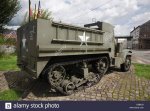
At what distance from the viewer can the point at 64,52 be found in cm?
773

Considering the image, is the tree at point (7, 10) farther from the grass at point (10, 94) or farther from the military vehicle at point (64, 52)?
the grass at point (10, 94)

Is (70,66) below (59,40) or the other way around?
below

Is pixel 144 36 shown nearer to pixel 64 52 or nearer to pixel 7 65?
pixel 7 65

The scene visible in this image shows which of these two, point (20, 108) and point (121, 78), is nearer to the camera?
point (20, 108)

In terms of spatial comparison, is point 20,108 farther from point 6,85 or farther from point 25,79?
point 25,79

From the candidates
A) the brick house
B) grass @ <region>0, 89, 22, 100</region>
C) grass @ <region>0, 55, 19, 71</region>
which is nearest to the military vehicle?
grass @ <region>0, 89, 22, 100</region>

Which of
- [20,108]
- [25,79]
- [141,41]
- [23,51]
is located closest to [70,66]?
[23,51]

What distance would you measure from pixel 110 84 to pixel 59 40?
343 cm

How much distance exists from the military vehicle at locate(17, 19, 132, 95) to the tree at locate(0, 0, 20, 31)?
41.5ft

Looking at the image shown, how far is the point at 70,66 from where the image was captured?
29.1ft

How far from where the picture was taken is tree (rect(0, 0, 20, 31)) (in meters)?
21.0

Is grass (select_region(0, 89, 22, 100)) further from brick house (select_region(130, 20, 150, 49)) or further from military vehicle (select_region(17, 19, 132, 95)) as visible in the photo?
brick house (select_region(130, 20, 150, 49))

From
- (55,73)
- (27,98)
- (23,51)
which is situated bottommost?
(27,98)

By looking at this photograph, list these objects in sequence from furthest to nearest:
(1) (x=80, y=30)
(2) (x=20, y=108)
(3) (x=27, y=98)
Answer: (1) (x=80, y=30), (3) (x=27, y=98), (2) (x=20, y=108)
